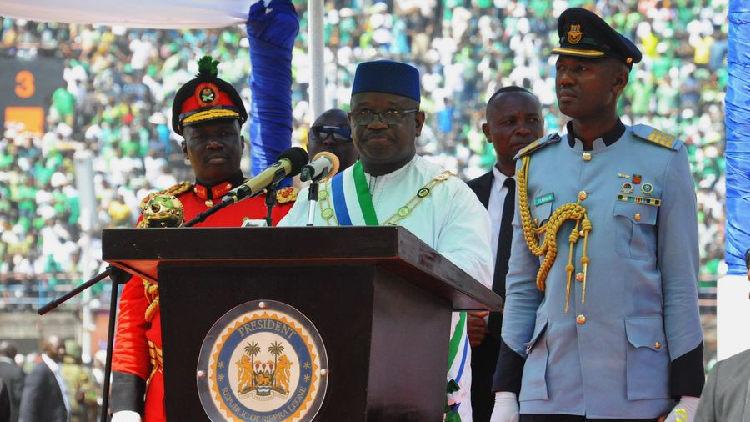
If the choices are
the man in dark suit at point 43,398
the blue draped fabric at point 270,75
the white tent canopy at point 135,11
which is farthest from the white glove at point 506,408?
the man in dark suit at point 43,398

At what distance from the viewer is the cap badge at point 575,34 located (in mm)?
3244

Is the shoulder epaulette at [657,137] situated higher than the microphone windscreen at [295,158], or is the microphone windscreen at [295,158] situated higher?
the shoulder epaulette at [657,137]

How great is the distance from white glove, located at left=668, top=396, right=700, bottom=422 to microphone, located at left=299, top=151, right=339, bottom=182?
105 centimetres

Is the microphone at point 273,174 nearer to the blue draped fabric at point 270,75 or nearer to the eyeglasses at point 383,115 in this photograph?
the eyeglasses at point 383,115

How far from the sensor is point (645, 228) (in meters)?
3.15

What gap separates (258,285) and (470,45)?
514 inches

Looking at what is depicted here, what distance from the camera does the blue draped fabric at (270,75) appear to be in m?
6.01

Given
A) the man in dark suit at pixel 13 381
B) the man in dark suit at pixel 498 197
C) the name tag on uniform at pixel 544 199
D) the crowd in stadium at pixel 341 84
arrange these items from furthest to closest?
the crowd in stadium at pixel 341 84 < the man in dark suit at pixel 13 381 < the man in dark suit at pixel 498 197 < the name tag on uniform at pixel 544 199

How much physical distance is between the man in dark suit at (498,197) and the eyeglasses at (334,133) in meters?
0.74

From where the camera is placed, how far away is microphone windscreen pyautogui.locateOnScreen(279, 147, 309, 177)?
9.39 feet

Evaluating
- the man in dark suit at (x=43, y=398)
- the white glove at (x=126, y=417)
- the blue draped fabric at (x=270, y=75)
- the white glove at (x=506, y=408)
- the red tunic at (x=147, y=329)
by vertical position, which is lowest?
the man in dark suit at (x=43, y=398)

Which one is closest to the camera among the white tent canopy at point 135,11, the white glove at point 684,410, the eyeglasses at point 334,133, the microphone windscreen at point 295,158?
the microphone windscreen at point 295,158

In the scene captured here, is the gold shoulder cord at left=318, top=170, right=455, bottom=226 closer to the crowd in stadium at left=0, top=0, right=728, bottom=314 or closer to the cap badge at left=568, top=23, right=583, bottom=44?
the cap badge at left=568, top=23, right=583, bottom=44

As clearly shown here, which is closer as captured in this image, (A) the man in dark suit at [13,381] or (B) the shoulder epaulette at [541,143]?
(B) the shoulder epaulette at [541,143]
